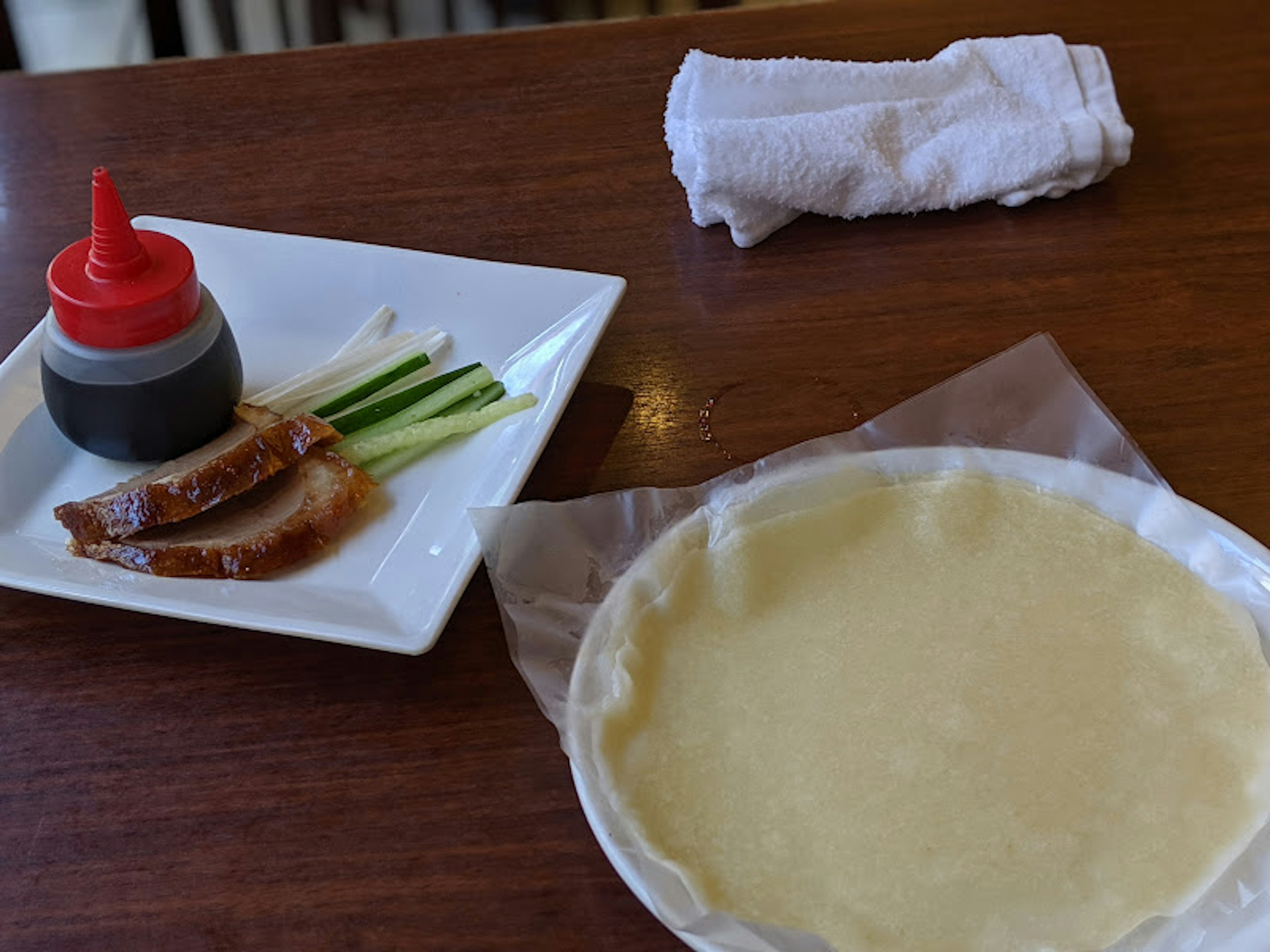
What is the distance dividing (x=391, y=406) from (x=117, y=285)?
19 cm

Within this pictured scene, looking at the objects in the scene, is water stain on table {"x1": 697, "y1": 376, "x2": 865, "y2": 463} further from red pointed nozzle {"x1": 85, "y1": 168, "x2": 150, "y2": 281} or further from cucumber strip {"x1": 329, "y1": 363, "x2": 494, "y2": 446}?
red pointed nozzle {"x1": 85, "y1": 168, "x2": 150, "y2": 281}

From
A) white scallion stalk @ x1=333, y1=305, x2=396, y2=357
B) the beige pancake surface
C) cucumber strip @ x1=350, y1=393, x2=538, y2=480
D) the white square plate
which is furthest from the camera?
white scallion stalk @ x1=333, y1=305, x2=396, y2=357

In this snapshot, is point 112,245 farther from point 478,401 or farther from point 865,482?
point 865,482

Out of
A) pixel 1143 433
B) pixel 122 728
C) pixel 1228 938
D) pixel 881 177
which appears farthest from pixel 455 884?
pixel 881 177

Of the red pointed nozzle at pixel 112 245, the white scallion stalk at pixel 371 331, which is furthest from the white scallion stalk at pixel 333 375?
the red pointed nozzle at pixel 112 245

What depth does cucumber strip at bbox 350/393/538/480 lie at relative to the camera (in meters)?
0.83

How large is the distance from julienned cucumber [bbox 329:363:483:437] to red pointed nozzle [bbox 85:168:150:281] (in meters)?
0.16

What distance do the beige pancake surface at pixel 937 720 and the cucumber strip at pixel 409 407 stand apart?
0.23 meters

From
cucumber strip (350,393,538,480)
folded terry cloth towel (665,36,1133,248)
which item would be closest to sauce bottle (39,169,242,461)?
cucumber strip (350,393,538,480)

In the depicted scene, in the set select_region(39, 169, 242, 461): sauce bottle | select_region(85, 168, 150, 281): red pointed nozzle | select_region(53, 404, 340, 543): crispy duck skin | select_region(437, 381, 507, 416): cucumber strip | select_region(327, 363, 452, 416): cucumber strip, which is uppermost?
select_region(85, 168, 150, 281): red pointed nozzle

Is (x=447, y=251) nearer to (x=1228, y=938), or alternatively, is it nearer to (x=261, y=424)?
(x=261, y=424)

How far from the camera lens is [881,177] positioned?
1.01m

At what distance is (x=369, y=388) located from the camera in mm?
895

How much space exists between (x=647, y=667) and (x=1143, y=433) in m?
0.38
